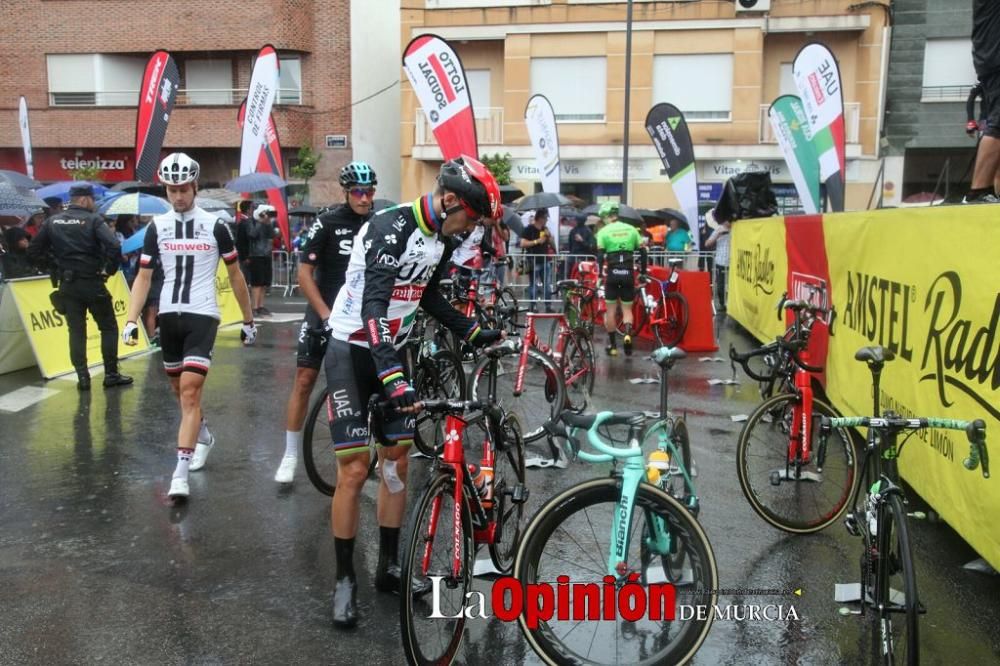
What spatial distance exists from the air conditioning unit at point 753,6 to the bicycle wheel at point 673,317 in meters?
18.7

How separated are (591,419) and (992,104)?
4.06 m

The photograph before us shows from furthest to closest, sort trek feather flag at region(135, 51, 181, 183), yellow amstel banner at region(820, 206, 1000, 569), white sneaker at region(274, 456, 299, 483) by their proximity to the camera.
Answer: trek feather flag at region(135, 51, 181, 183) < white sneaker at region(274, 456, 299, 483) < yellow amstel banner at region(820, 206, 1000, 569)

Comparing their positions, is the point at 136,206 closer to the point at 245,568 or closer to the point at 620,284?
the point at 620,284

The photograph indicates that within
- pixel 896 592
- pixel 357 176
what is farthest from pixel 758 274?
pixel 896 592

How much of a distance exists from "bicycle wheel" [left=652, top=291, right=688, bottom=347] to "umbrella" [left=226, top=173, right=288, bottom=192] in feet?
29.8

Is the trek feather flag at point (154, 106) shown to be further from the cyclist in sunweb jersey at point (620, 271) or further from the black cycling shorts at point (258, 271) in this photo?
the cyclist in sunweb jersey at point (620, 271)

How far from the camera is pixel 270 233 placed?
1708 cm

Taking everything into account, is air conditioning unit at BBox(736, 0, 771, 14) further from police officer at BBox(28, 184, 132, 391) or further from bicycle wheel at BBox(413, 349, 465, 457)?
bicycle wheel at BBox(413, 349, 465, 457)

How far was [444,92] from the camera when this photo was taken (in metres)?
13.3

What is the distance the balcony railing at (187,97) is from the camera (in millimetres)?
32312

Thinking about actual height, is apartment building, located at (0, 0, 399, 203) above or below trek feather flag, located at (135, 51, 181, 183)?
above

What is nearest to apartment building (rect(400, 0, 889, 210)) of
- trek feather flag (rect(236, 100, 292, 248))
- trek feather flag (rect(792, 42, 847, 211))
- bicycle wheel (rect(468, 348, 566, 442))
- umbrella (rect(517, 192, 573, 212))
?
trek feather flag (rect(236, 100, 292, 248))

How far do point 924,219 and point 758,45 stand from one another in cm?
2429

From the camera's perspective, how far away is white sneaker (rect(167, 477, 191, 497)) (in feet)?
18.6
